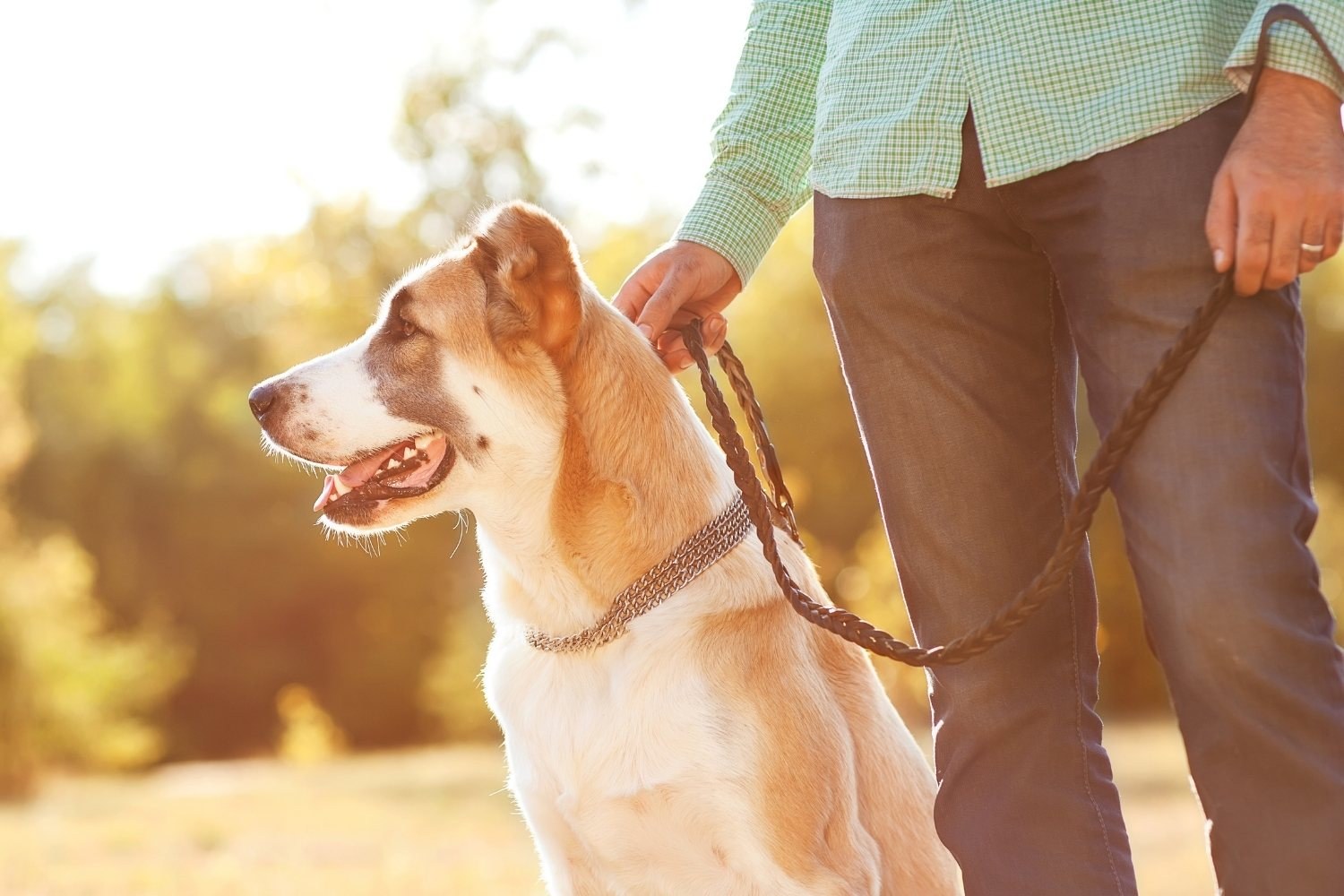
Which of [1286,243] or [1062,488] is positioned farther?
[1062,488]

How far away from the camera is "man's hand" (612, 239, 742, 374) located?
279 centimetres

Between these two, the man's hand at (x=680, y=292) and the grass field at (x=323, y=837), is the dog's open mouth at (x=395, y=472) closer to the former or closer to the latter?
the man's hand at (x=680, y=292)

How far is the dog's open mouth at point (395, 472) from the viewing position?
297 centimetres

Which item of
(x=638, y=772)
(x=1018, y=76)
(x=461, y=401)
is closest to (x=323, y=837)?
(x=461, y=401)

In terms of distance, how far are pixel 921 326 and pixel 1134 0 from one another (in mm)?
563

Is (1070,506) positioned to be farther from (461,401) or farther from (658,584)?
(461,401)

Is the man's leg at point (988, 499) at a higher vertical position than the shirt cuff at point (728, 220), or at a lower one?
lower

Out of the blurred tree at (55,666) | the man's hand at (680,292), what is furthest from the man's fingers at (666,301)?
the blurred tree at (55,666)

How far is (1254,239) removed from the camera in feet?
5.78

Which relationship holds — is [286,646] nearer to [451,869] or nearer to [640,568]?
[451,869]

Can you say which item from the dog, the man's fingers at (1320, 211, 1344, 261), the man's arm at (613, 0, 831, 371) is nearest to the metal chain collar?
the dog

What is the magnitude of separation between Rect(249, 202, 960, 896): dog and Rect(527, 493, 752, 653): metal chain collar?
0.02 m

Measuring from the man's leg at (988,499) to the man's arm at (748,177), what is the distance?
1.74 ft

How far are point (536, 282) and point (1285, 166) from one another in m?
1.60
